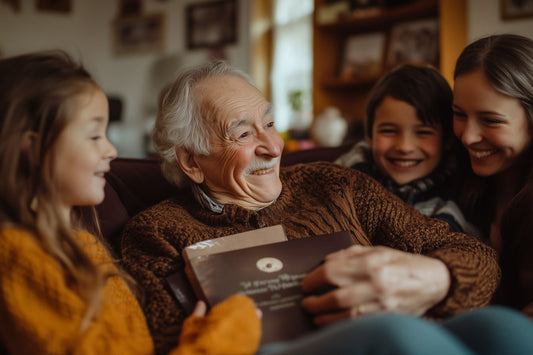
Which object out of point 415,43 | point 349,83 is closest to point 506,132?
point 415,43

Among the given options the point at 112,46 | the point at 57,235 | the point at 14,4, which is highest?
the point at 14,4

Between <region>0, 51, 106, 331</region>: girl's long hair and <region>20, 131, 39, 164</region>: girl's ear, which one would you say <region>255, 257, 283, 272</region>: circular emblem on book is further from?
<region>20, 131, 39, 164</region>: girl's ear

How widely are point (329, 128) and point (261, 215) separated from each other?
2.38 meters

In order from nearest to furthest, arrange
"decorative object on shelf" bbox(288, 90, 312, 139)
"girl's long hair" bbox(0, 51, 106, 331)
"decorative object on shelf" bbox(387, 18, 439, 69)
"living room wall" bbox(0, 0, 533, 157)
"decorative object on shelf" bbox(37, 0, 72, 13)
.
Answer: "girl's long hair" bbox(0, 51, 106, 331)
"decorative object on shelf" bbox(387, 18, 439, 69)
"decorative object on shelf" bbox(288, 90, 312, 139)
"living room wall" bbox(0, 0, 533, 157)
"decorative object on shelf" bbox(37, 0, 72, 13)

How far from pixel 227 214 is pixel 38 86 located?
0.58 metres

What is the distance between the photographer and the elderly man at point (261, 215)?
1048mm

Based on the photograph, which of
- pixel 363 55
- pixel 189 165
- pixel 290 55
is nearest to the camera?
pixel 189 165


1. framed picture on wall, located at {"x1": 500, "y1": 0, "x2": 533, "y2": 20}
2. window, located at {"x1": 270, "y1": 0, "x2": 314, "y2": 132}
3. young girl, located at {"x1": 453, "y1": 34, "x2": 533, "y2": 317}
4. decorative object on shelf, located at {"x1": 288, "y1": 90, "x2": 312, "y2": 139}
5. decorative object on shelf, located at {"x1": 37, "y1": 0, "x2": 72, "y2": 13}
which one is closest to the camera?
young girl, located at {"x1": 453, "y1": 34, "x2": 533, "y2": 317}

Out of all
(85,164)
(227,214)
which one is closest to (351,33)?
(227,214)

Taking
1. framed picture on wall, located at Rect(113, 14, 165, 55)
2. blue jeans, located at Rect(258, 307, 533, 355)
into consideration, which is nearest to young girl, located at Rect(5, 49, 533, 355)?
blue jeans, located at Rect(258, 307, 533, 355)

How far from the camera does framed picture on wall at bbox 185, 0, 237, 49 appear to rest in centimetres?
501

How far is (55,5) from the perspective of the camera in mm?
5754

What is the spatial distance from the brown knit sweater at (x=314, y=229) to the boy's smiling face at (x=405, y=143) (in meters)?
0.21

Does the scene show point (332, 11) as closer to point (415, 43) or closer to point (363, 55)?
point (363, 55)
